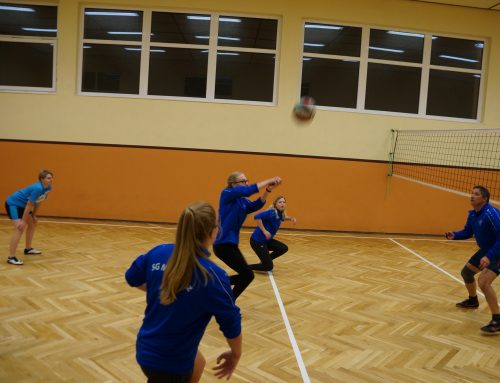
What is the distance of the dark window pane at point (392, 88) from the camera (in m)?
10.3

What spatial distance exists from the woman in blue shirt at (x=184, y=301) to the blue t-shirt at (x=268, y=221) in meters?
4.35

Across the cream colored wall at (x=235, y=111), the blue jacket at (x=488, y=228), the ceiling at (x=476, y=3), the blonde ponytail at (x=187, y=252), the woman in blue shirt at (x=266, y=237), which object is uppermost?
the ceiling at (x=476, y=3)

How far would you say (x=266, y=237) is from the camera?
6.24 meters

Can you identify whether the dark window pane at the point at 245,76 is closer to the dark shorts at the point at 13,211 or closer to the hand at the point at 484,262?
the dark shorts at the point at 13,211

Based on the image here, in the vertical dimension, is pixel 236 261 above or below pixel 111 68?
below

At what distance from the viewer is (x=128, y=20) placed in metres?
9.91

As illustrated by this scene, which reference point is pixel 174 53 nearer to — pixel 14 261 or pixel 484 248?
pixel 14 261

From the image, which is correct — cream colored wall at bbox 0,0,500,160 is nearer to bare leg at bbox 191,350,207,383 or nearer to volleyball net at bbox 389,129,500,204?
volleyball net at bbox 389,129,500,204

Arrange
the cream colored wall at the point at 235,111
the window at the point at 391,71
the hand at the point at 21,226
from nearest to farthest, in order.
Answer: the hand at the point at 21,226
the cream colored wall at the point at 235,111
the window at the point at 391,71

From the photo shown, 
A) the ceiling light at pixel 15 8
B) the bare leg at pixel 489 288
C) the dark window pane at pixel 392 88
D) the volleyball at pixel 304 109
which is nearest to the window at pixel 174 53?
the volleyball at pixel 304 109

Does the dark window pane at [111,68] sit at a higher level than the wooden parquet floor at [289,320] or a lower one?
higher

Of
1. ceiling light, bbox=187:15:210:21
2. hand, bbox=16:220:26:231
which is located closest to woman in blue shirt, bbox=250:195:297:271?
hand, bbox=16:220:26:231

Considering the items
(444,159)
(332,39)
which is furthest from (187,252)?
(444,159)

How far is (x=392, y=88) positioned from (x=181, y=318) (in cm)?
961
